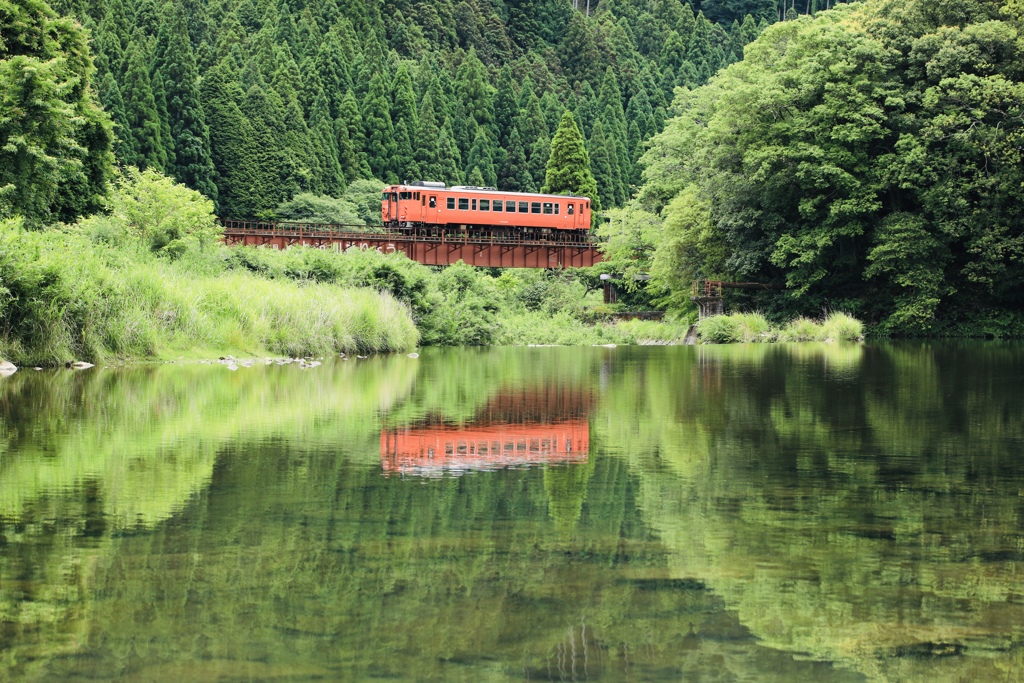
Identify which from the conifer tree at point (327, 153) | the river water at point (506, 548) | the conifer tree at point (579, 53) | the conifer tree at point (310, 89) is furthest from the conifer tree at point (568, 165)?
the river water at point (506, 548)

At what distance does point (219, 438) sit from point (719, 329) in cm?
3195

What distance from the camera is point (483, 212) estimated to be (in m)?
56.6

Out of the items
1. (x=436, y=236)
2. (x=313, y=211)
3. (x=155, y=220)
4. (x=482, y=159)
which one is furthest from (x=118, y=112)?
(x=155, y=220)

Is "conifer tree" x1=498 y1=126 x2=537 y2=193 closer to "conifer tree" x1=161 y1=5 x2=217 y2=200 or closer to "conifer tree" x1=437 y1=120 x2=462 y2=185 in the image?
"conifer tree" x1=437 y1=120 x2=462 y2=185

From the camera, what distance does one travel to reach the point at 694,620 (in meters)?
3.32

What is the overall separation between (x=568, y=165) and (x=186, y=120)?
77.4 feet

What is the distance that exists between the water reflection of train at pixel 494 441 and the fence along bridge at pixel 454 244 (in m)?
42.8

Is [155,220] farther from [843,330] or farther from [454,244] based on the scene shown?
[454,244]

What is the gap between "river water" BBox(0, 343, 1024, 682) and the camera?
9.92ft

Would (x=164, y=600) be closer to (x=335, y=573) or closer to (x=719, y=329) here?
(x=335, y=573)

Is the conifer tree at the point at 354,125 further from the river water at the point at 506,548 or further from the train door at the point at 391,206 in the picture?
the river water at the point at 506,548

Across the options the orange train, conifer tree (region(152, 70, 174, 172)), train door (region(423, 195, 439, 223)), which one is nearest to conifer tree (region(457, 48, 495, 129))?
conifer tree (region(152, 70, 174, 172))

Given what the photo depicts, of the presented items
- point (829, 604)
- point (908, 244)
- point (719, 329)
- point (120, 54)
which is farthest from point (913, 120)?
point (120, 54)

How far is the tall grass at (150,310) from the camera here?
49.2ft
